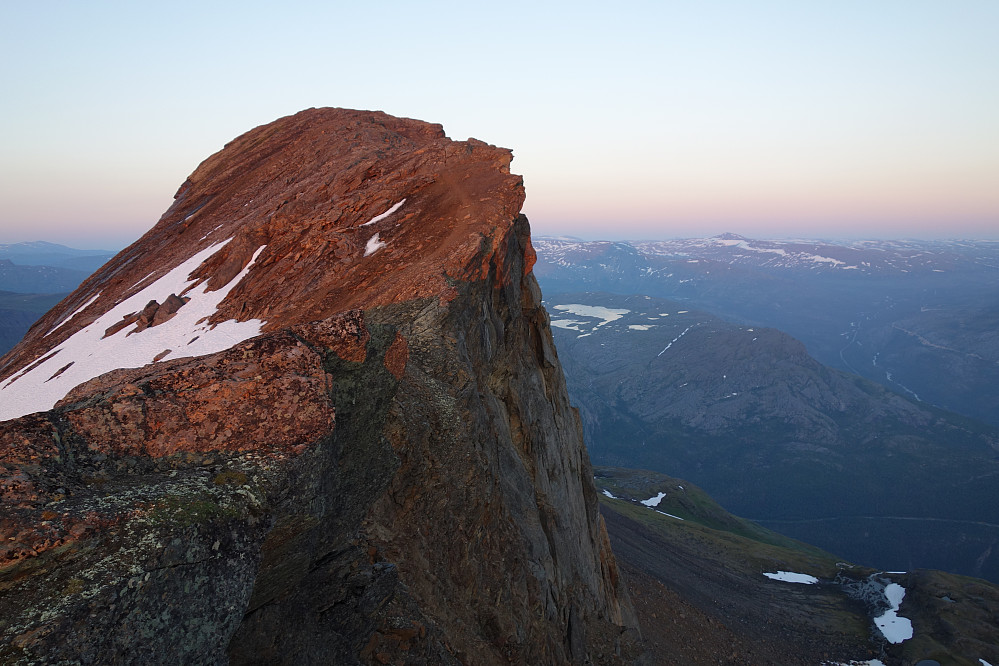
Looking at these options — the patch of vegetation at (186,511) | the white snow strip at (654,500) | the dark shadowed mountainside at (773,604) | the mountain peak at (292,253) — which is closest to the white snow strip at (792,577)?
the dark shadowed mountainside at (773,604)

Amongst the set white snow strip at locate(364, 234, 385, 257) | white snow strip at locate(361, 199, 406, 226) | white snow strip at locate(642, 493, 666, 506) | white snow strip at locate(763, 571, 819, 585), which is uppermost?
white snow strip at locate(361, 199, 406, 226)

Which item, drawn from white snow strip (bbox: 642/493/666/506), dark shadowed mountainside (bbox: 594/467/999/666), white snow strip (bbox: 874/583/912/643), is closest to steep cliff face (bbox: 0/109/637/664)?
dark shadowed mountainside (bbox: 594/467/999/666)

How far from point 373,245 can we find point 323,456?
17214 millimetres

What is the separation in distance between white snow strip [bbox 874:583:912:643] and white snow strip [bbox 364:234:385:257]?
88.7 metres

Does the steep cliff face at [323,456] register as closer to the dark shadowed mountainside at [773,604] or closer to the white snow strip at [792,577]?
the dark shadowed mountainside at [773,604]

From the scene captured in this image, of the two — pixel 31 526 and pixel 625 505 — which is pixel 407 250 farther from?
pixel 625 505

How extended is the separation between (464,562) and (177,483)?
26.5 ft

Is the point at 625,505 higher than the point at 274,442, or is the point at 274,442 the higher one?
the point at 274,442

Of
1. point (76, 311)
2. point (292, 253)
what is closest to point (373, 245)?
point (292, 253)

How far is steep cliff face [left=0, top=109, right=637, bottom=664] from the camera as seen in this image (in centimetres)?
646

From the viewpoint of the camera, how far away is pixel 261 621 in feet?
27.7

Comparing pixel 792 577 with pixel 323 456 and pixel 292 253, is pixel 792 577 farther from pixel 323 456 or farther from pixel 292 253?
pixel 323 456

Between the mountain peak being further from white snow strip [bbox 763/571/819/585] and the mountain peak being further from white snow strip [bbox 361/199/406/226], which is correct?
white snow strip [bbox 763/571/819/585]

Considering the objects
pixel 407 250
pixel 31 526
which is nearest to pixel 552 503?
pixel 407 250
